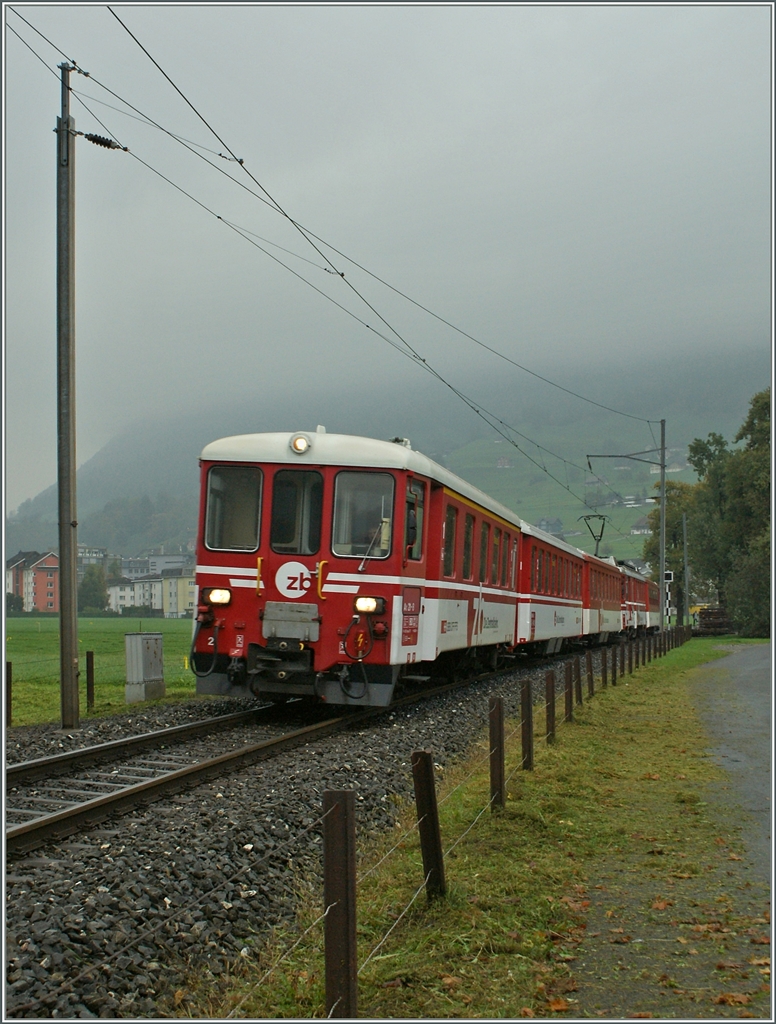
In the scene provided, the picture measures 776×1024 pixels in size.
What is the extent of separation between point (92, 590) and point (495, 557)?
120781 mm

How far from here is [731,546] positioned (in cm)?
6188

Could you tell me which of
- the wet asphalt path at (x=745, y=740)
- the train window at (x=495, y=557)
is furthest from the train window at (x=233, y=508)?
the train window at (x=495, y=557)

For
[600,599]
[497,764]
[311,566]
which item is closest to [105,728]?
[311,566]

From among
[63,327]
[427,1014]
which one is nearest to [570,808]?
[427,1014]

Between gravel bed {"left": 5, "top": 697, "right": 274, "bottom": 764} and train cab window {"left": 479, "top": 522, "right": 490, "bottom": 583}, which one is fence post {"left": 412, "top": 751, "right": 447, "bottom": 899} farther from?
train cab window {"left": 479, "top": 522, "right": 490, "bottom": 583}

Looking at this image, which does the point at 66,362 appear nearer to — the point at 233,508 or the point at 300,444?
the point at 233,508

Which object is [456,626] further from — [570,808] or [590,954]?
[590,954]

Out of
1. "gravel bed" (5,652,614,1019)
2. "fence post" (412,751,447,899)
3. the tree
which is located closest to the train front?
"gravel bed" (5,652,614,1019)

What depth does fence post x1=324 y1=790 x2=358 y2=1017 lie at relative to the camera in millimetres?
4246

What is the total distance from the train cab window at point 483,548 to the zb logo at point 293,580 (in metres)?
5.52

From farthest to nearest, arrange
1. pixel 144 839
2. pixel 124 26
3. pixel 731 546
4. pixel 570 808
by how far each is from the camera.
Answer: pixel 731 546
pixel 124 26
pixel 570 808
pixel 144 839

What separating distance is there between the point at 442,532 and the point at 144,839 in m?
8.01

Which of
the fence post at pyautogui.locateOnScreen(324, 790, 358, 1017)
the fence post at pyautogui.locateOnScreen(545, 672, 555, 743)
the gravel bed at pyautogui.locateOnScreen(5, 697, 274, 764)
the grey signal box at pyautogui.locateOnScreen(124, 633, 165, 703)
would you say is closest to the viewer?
the fence post at pyautogui.locateOnScreen(324, 790, 358, 1017)

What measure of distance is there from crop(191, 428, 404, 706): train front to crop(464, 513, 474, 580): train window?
3.59 meters
